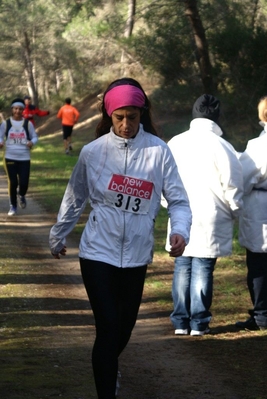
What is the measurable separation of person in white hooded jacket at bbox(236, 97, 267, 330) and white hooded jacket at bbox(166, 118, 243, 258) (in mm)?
232

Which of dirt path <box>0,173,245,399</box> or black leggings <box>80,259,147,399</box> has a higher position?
black leggings <box>80,259,147,399</box>

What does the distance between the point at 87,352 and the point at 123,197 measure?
2.20 meters

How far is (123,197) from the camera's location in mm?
5305

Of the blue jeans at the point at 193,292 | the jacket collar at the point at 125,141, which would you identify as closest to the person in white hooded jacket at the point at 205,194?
the blue jeans at the point at 193,292

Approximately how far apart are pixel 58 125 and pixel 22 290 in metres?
45.8

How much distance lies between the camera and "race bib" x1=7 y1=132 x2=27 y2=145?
50.0 feet

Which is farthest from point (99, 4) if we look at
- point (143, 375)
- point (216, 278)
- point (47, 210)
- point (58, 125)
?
point (58, 125)

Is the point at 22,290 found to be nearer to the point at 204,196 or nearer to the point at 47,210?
the point at 204,196

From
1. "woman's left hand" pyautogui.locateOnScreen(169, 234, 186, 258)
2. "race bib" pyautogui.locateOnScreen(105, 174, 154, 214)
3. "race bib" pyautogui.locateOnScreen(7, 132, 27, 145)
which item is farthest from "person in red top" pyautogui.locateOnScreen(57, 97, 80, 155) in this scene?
"woman's left hand" pyautogui.locateOnScreen(169, 234, 186, 258)

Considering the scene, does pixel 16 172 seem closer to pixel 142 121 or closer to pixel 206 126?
pixel 206 126

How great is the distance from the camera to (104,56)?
132 ft

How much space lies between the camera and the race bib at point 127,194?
5309 mm

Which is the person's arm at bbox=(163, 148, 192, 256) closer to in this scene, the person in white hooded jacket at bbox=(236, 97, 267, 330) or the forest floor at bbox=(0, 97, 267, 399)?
the forest floor at bbox=(0, 97, 267, 399)

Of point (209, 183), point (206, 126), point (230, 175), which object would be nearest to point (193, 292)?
point (209, 183)
